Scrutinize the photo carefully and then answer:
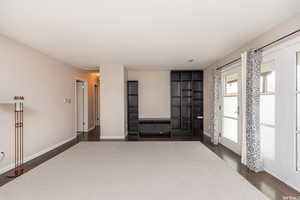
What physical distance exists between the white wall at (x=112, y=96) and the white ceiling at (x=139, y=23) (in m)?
1.64

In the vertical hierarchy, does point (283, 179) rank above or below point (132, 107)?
below

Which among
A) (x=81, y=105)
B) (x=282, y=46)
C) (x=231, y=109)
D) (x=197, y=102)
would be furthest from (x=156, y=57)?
(x=81, y=105)

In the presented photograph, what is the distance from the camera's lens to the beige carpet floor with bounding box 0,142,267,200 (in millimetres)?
2293

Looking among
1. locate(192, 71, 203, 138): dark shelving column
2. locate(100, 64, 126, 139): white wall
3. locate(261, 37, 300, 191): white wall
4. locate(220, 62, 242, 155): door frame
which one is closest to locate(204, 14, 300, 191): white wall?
locate(261, 37, 300, 191): white wall

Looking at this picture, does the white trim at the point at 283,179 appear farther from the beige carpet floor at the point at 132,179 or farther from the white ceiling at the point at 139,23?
the white ceiling at the point at 139,23

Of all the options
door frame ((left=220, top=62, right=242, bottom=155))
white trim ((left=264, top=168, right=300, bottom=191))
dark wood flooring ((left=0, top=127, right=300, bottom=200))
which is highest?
door frame ((left=220, top=62, right=242, bottom=155))

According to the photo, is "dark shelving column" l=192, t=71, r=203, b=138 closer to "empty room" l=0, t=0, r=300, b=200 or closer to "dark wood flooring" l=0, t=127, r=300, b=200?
"empty room" l=0, t=0, r=300, b=200

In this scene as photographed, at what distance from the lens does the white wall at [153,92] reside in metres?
7.11

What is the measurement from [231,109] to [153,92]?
135 inches

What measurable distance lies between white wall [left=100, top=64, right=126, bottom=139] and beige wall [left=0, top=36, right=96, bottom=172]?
3.84 ft

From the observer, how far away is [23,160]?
11.5 feet

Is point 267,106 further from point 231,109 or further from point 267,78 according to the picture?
point 231,109

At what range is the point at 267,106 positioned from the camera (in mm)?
3076

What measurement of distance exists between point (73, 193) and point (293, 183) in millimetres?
3264
